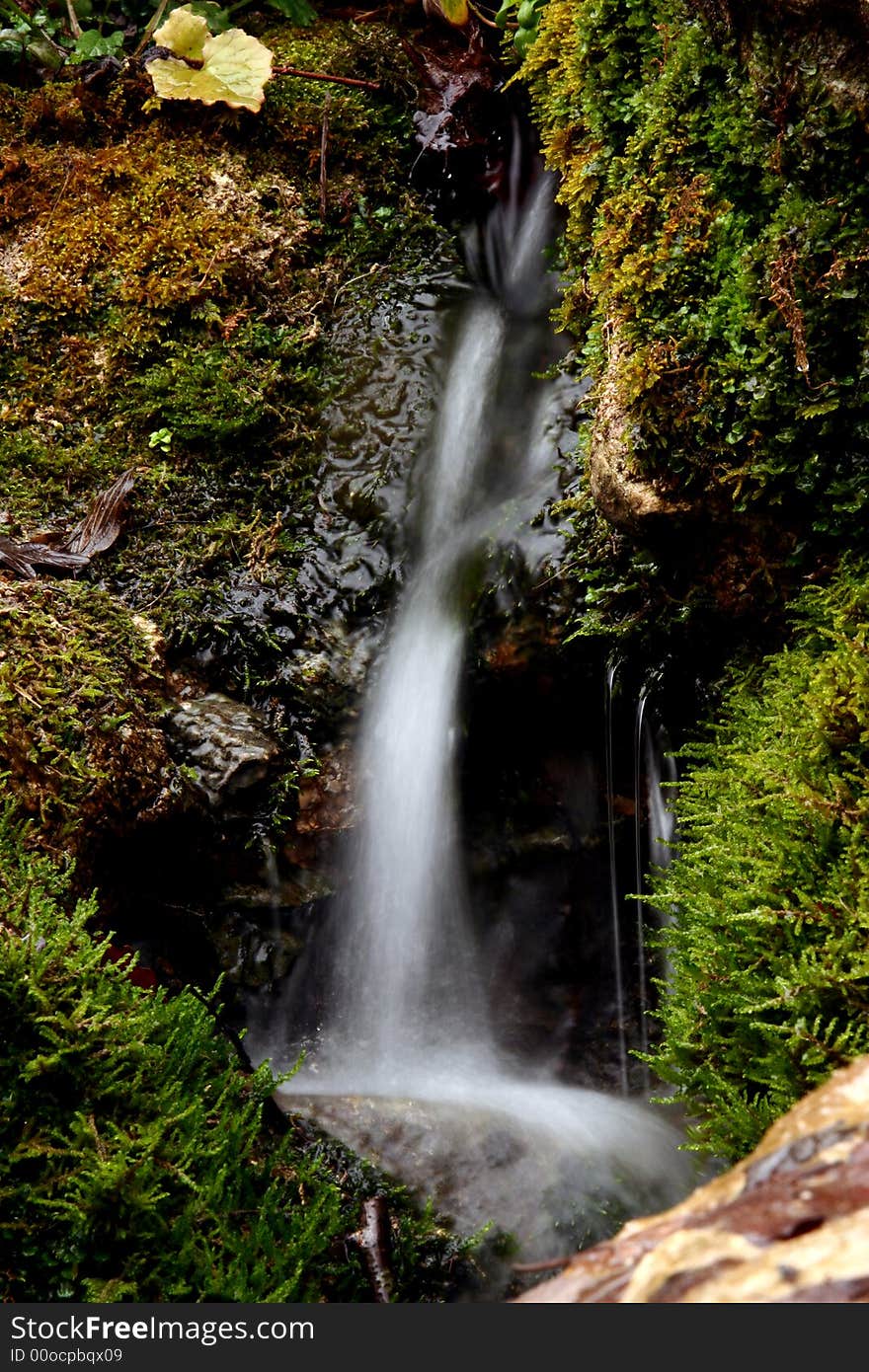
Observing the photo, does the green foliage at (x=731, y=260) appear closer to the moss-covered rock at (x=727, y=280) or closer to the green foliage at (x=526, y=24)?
the moss-covered rock at (x=727, y=280)

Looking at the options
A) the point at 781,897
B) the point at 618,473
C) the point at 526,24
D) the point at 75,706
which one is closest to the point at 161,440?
the point at 75,706

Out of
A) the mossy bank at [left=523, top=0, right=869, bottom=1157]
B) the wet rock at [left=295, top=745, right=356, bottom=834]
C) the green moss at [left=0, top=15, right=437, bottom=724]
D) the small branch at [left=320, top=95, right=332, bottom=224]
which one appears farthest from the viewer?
the small branch at [left=320, top=95, right=332, bottom=224]

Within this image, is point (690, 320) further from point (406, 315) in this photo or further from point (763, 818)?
point (406, 315)

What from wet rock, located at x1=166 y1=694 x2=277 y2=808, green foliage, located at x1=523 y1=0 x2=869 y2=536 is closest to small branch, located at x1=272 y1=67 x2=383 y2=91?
green foliage, located at x1=523 y1=0 x2=869 y2=536

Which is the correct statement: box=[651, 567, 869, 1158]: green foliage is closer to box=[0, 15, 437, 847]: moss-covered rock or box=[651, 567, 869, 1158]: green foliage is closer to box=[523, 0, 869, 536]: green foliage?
box=[523, 0, 869, 536]: green foliage

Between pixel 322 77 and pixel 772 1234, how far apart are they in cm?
600

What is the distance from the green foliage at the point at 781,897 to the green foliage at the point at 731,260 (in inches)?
20.1

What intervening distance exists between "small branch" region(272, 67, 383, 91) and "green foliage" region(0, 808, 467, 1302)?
4.69m

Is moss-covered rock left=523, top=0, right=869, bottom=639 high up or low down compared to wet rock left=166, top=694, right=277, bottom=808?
up

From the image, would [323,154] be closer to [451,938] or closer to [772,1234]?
[451,938]

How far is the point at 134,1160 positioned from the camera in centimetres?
234

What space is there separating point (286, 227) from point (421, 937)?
387cm

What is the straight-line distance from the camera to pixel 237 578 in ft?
14.0

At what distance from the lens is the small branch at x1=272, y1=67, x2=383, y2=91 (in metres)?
5.24
